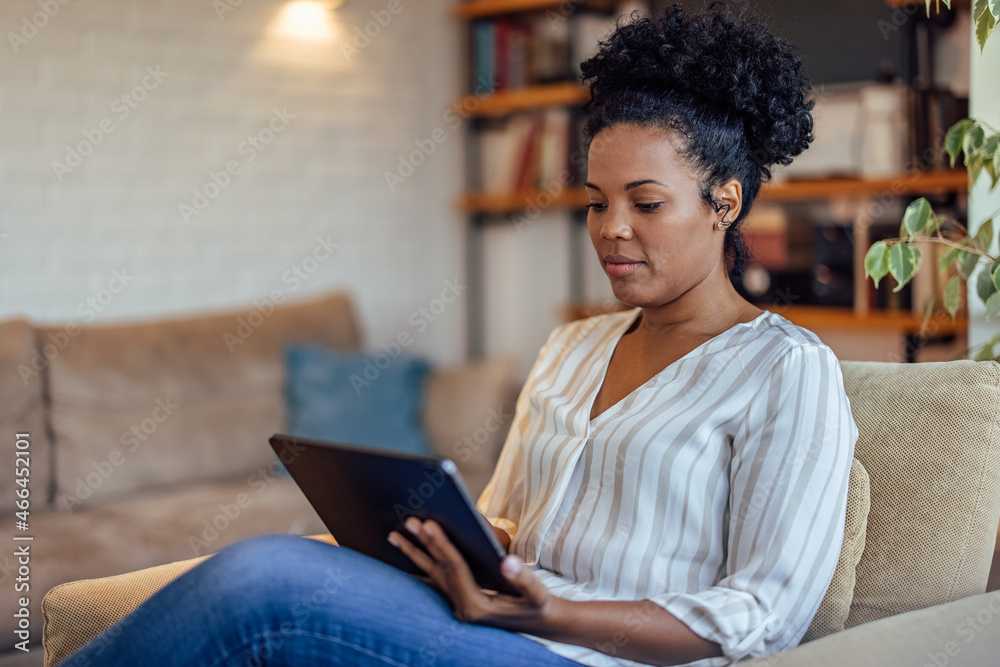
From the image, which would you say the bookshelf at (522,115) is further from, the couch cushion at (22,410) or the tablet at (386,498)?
the tablet at (386,498)

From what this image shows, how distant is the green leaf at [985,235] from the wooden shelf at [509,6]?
2.20 m

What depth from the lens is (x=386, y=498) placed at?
1.03 metres

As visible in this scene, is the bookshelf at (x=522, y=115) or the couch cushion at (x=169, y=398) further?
the bookshelf at (x=522, y=115)

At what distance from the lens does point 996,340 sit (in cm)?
144

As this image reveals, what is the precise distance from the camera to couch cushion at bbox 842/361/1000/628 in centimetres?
118

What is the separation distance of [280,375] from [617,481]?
1.82 m

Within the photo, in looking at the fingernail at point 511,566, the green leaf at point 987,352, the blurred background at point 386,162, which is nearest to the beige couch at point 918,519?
the green leaf at point 987,352

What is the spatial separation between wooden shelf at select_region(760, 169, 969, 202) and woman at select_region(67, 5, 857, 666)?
3.67 feet

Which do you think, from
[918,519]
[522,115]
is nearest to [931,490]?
[918,519]

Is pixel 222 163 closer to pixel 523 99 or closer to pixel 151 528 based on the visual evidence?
pixel 523 99

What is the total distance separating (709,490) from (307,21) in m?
2.72

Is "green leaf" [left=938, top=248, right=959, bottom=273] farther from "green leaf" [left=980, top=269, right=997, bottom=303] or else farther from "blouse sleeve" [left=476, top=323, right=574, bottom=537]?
"blouse sleeve" [left=476, top=323, right=574, bottom=537]

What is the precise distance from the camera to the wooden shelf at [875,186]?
8.11 ft

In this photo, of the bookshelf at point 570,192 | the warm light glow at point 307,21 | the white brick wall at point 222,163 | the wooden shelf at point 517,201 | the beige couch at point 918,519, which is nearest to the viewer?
the beige couch at point 918,519
